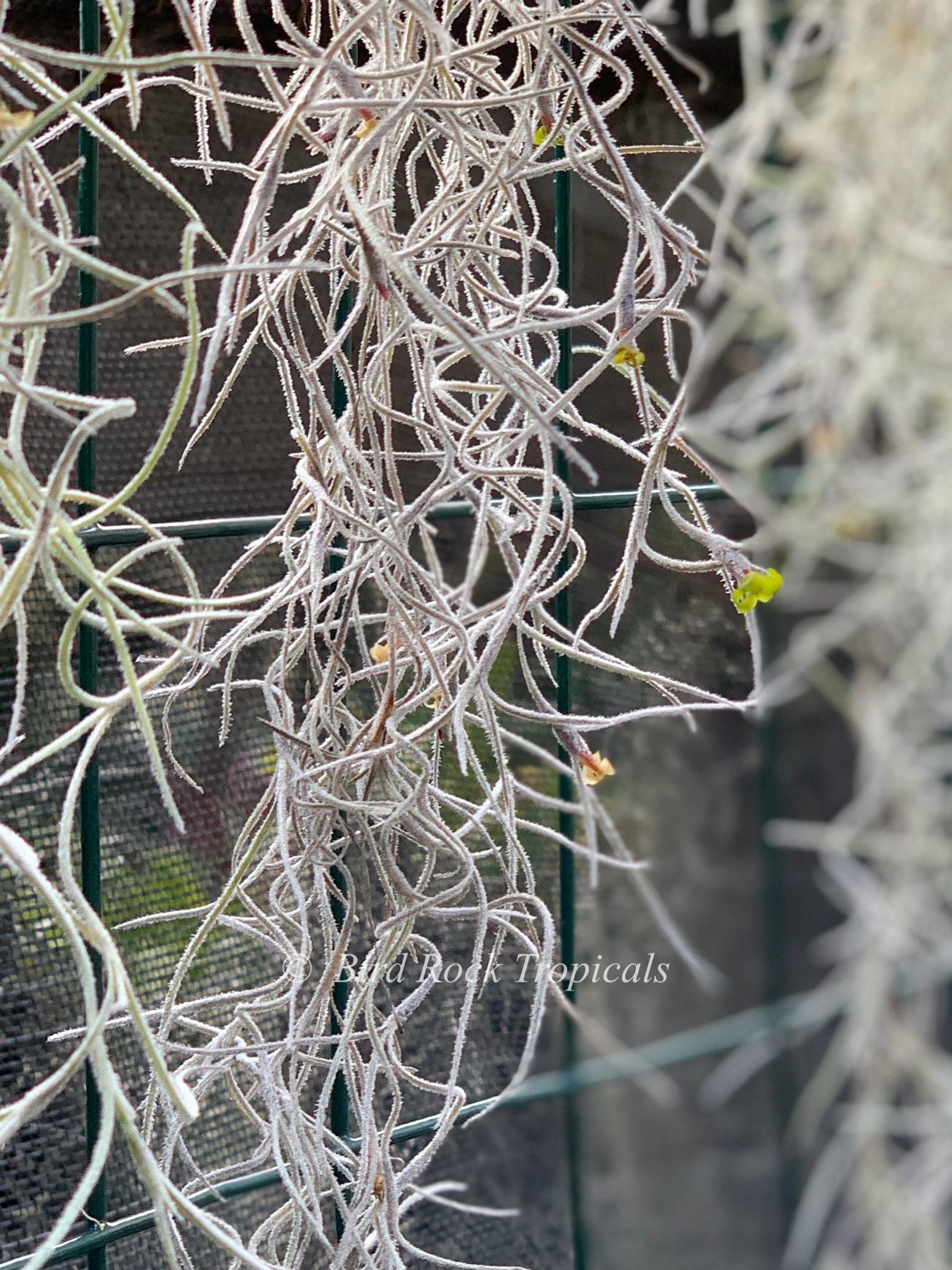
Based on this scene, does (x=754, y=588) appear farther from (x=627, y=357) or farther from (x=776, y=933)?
(x=776, y=933)

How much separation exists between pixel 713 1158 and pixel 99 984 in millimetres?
877

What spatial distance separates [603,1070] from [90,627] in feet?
1.69

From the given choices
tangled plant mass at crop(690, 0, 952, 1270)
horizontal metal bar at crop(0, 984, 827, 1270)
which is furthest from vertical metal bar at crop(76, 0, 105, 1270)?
tangled plant mass at crop(690, 0, 952, 1270)

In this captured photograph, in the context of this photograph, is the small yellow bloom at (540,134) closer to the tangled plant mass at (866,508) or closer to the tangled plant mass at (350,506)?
the tangled plant mass at (350,506)

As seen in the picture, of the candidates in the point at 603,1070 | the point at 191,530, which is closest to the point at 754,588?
the point at 191,530

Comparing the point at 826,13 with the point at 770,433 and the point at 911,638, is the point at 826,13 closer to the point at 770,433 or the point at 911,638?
the point at 770,433

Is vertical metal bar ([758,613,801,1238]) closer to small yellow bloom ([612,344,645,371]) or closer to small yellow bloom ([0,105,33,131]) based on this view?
small yellow bloom ([612,344,645,371])

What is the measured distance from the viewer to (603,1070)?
2.55 feet

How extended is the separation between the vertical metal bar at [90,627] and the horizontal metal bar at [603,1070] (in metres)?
0.01

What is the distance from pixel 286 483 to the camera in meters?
0.49

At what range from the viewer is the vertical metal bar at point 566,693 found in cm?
51

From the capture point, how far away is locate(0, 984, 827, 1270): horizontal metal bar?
1.33 ft

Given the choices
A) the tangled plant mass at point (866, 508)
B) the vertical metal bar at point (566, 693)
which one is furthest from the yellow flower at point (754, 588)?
the tangled plant mass at point (866, 508)

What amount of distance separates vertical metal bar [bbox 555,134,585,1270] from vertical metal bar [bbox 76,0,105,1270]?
0.17 metres
